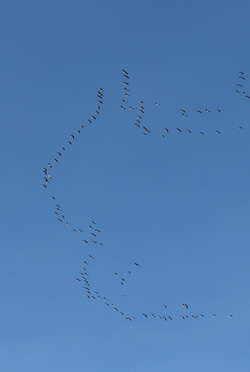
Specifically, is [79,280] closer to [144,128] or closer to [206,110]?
[144,128]

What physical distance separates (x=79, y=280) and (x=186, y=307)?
20.3 meters

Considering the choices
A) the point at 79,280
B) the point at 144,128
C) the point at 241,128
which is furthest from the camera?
the point at 79,280

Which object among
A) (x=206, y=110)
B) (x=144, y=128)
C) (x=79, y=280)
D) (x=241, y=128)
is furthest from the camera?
(x=79, y=280)

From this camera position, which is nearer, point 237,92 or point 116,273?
point 237,92

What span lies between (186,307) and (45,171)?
36.8 meters

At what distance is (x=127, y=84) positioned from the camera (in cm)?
10619

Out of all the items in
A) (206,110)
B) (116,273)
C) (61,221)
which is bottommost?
(116,273)

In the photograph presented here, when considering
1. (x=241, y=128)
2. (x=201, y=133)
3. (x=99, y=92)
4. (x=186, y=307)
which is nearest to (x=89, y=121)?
(x=99, y=92)

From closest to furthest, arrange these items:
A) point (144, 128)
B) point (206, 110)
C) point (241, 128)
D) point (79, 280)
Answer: point (241, 128)
point (206, 110)
point (144, 128)
point (79, 280)

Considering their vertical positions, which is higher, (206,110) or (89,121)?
(206,110)

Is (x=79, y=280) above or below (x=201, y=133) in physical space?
below

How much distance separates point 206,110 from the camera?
334 ft

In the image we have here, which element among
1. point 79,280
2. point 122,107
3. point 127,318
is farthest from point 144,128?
point 127,318

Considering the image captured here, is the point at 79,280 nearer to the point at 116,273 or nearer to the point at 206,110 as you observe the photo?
the point at 116,273
